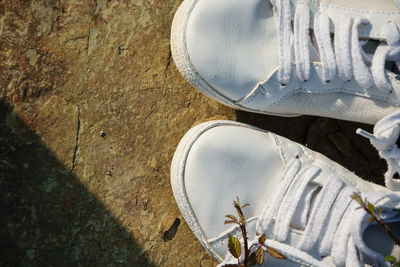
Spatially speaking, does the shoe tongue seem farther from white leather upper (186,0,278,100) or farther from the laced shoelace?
white leather upper (186,0,278,100)

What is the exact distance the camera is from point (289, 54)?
61.6 inches

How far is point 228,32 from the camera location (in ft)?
5.18

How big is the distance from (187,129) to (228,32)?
47cm

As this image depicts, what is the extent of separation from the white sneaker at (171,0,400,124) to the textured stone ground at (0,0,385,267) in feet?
0.75

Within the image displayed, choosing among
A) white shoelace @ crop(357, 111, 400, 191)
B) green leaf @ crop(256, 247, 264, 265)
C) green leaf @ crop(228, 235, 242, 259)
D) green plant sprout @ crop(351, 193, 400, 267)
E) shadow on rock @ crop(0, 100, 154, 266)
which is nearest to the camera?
green plant sprout @ crop(351, 193, 400, 267)

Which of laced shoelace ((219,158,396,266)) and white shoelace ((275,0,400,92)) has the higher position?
white shoelace ((275,0,400,92))

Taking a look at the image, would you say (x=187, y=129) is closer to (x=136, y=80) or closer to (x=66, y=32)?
(x=136, y=80)

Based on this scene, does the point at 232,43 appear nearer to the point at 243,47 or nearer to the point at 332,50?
the point at 243,47

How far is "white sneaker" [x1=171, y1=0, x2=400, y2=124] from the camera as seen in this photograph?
1562 millimetres

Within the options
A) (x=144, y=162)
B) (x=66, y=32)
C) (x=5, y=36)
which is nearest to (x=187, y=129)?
(x=144, y=162)

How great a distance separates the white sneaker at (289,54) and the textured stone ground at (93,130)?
0.23m

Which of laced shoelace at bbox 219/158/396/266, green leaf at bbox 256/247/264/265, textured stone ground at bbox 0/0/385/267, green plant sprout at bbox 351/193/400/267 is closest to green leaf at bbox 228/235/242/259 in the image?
green leaf at bbox 256/247/264/265

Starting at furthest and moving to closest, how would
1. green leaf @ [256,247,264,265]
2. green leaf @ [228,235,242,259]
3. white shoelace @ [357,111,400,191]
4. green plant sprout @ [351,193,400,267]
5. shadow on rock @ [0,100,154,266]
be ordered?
1. shadow on rock @ [0,100,154,266]
2. white shoelace @ [357,111,400,191]
3. green leaf @ [256,247,264,265]
4. green leaf @ [228,235,242,259]
5. green plant sprout @ [351,193,400,267]

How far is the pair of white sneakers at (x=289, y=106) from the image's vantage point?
5.11 ft
